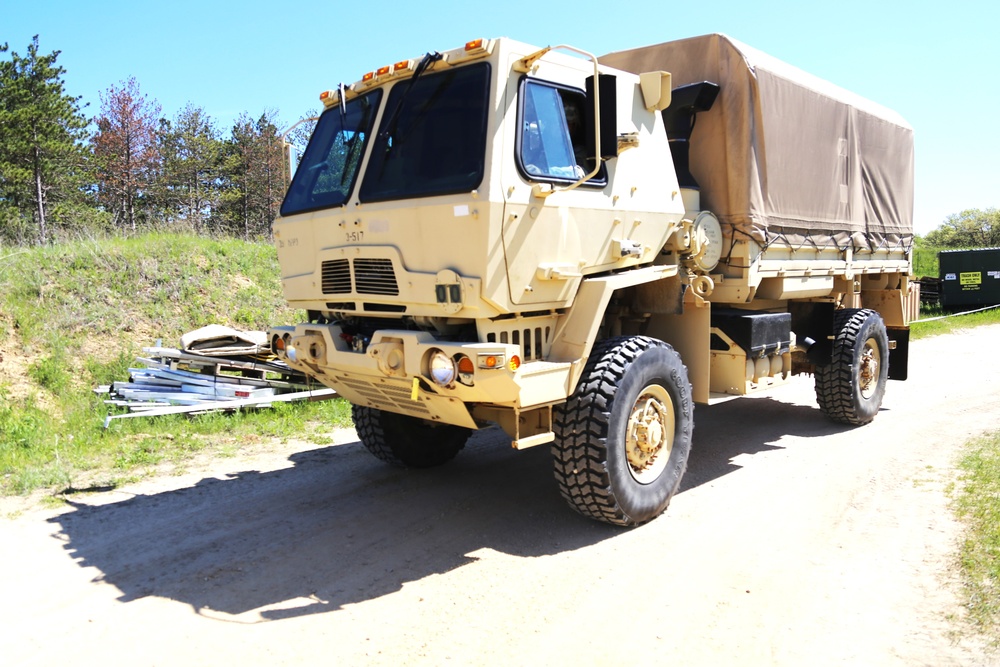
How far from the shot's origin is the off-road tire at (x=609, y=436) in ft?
16.2

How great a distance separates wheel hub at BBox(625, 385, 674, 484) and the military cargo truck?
0.7 inches

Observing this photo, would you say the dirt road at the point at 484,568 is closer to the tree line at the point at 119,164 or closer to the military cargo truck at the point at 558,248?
the military cargo truck at the point at 558,248

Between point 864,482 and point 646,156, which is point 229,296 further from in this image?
point 864,482

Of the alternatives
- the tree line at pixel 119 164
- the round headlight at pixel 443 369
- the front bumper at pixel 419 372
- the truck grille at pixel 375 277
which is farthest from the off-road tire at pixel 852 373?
the tree line at pixel 119 164

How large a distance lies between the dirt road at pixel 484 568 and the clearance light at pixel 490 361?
1.31 metres

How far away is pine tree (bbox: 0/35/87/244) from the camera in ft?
75.7

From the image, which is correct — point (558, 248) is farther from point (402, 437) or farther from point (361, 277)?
point (402, 437)

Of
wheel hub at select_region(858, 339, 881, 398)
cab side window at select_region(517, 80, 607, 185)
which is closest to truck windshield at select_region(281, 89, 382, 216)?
→ cab side window at select_region(517, 80, 607, 185)

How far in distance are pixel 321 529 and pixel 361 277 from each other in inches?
72.1

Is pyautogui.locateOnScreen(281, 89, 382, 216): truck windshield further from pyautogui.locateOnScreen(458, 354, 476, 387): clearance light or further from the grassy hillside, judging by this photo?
the grassy hillside

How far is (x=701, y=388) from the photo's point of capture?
6363 mm

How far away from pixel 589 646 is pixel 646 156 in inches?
141

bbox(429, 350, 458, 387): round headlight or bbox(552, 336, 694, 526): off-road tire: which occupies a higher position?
bbox(429, 350, 458, 387): round headlight

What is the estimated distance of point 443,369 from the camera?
14.8 ft
